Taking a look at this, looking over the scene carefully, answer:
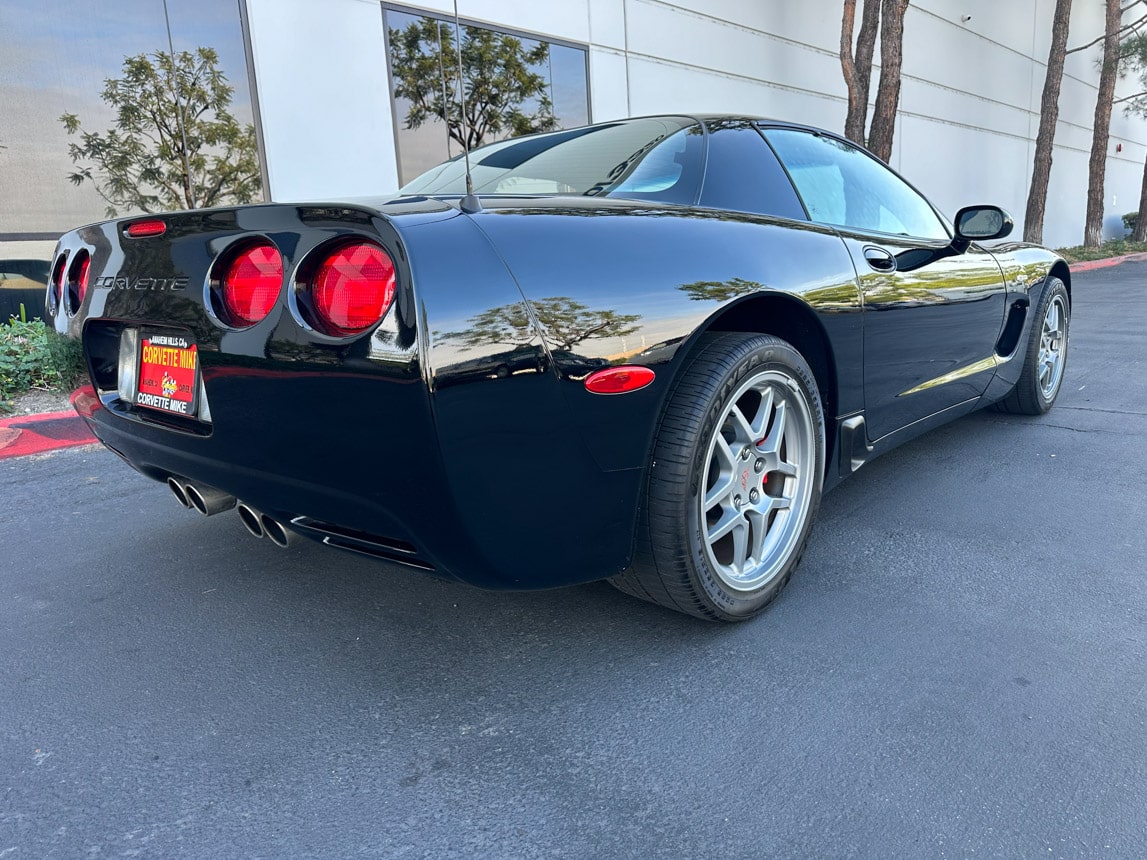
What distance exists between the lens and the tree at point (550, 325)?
5.07ft

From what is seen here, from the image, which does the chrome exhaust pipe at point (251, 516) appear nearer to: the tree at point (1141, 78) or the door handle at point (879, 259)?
the door handle at point (879, 259)

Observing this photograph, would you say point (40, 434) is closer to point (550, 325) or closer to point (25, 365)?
point (25, 365)

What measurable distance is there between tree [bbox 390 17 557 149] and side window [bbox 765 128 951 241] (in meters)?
5.83

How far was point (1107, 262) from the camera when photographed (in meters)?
17.6

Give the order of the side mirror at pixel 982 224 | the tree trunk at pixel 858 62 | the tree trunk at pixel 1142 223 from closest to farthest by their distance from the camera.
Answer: the side mirror at pixel 982 224 → the tree trunk at pixel 858 62 → the tree trunk at pixel 1142 223

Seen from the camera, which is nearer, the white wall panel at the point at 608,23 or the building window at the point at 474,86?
the building window at the point at 474,86

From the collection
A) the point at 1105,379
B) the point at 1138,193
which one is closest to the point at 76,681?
the point at 1105,379

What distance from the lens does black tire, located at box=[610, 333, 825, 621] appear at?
1.87 metres

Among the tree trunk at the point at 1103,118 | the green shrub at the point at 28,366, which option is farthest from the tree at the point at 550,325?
the tree trunk at the point at 1103,118

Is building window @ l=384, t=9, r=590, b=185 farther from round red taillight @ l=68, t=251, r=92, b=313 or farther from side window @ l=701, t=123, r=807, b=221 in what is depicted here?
round red taillight @ l=68, t=251, r=92, b=313

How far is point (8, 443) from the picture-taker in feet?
13.5

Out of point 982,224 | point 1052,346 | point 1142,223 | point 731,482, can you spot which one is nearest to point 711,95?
point 1052,346

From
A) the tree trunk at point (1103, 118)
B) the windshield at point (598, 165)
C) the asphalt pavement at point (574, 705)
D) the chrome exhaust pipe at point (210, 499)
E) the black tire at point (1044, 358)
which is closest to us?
the asphalt pavement at point (574, 705)

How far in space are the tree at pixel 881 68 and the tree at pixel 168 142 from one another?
9.21 m
